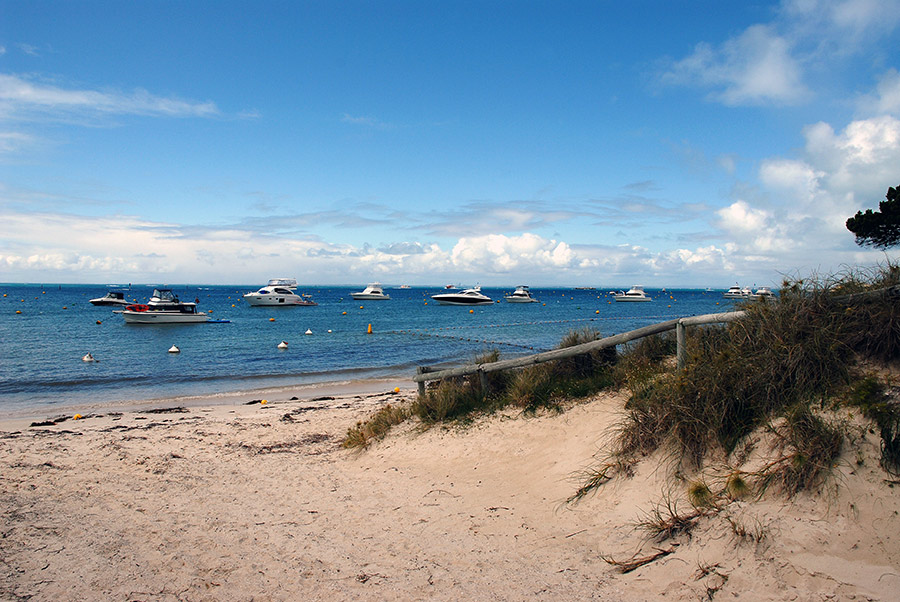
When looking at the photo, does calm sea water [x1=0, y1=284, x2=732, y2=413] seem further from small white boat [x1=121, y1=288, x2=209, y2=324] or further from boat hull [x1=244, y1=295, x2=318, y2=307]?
boat hull [x1=244, y1=295, x2=318, y2=307]

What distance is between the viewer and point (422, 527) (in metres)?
5.60

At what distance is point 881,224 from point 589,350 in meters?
7.35

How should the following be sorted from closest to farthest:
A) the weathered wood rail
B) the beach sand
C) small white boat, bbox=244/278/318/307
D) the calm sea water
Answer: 1. the beach sand
2. the weathered wood rail
3. the calm sea water
4. small white boat, bbox=244/278/318/307

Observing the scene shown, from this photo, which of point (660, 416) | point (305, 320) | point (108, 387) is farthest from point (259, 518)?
point (305, 320)

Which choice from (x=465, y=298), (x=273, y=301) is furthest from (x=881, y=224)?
(x=273, y=301)

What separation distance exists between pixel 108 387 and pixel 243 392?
4.96 meters

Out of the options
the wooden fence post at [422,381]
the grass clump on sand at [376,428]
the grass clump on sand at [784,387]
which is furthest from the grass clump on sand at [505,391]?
the grass clump on sand at [784,387]

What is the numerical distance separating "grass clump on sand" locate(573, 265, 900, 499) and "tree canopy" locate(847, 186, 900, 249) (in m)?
5.67

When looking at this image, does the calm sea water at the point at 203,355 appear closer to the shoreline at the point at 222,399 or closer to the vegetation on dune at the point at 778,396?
the shoreline at the point at 222,399

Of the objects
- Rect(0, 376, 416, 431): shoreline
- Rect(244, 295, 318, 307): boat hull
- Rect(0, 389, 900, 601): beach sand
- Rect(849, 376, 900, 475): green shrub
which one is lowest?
Rect(0, 376, 416, 431): shoreline

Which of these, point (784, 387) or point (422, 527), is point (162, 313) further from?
point (784, 387)

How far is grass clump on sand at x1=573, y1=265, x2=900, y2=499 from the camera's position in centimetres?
462

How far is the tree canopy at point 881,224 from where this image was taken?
10.4m

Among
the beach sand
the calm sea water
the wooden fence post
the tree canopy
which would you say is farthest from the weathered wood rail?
the tree canopy
